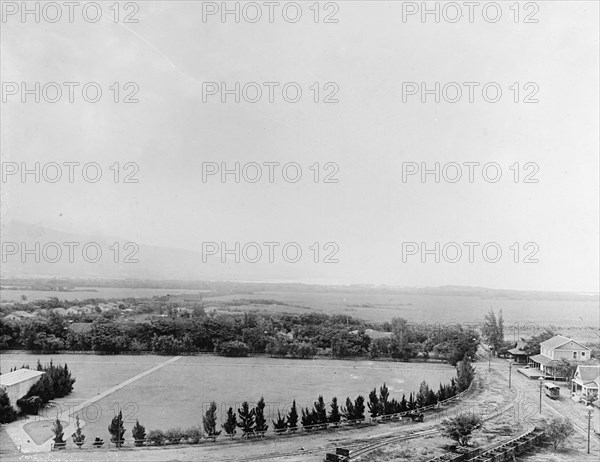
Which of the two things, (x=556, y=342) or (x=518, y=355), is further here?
(x=518, y=355)

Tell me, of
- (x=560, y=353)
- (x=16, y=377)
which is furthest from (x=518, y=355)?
(x=16, y=377)

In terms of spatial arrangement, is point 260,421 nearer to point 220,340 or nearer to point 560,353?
point 220,340

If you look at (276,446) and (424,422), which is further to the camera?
(424,422)

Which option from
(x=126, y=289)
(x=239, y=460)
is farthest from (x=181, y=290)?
(x=239, y=460)

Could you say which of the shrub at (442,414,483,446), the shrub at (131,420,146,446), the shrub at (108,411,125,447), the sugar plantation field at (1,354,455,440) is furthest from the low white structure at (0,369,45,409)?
the shrub at (442,414,483,446)

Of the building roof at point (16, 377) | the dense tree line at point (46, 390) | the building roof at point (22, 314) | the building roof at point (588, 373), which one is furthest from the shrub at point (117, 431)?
the building roof at point (22, 314)

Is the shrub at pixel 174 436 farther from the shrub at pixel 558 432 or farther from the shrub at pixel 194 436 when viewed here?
the shrub at pixel 558 432

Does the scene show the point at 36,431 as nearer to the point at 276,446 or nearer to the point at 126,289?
the point at 276,446
